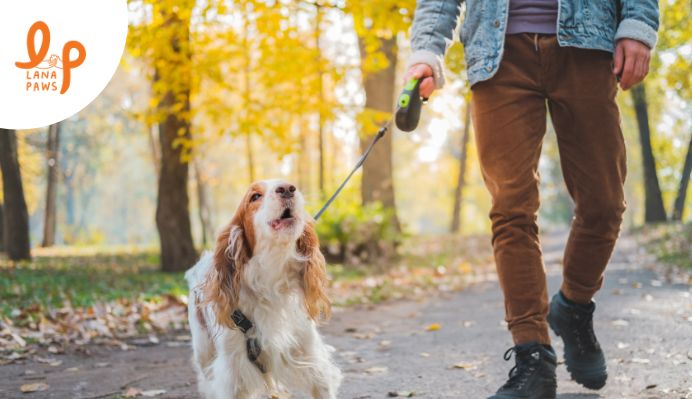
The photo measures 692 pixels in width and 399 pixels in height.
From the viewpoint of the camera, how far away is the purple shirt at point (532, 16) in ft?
9.55

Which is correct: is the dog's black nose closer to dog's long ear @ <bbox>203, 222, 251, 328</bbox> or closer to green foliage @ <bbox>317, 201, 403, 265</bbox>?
dog's long ear @ <bbox>203, 222, 251, 328</bbox>

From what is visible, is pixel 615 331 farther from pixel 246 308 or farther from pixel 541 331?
pixel 246 308

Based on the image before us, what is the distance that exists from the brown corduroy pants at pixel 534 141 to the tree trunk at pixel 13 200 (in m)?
9.35

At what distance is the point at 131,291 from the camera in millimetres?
7324

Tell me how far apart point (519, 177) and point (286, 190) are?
1.03 meters

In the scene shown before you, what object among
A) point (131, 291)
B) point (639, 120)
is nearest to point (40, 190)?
point (639, 120)

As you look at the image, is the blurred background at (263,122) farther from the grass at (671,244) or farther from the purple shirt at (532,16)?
the purple shirt at (532,16)

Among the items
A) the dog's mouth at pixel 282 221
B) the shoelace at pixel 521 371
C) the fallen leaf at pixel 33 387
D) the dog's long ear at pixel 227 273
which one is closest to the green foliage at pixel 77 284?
the fallen leaf at pixel 33 387

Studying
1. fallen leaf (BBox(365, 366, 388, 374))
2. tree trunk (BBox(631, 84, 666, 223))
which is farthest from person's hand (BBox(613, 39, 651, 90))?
tree trunk (BBox(631, 84, 666, 223))

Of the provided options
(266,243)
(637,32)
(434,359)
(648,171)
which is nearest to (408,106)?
(266,243)

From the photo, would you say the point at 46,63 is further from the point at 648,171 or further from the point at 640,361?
the point at 648,171

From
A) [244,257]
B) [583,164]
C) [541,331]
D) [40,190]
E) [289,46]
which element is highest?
[289,46]

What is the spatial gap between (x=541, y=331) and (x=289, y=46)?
285 inches

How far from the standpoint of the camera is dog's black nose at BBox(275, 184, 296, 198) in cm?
285
